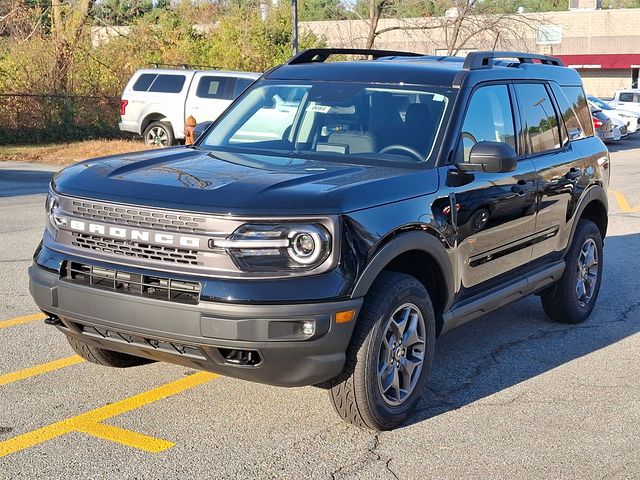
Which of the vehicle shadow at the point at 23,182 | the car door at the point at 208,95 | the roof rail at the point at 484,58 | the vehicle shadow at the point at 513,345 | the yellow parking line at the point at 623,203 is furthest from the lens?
the car door at the point at 208,95

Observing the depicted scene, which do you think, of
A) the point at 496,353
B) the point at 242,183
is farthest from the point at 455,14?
the point at 242,183

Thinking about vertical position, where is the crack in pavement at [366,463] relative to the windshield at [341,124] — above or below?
below

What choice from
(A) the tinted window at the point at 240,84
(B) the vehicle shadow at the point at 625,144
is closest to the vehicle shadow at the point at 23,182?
(A) the tinted window at the point at 240,84

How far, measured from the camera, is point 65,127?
25.9m

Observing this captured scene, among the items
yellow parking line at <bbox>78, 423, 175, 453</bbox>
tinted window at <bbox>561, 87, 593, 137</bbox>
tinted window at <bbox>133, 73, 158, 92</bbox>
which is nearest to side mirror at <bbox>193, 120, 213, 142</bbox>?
yellow parking line at <bbox>78, 423, 175, 453</bbox>

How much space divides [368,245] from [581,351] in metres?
2.76

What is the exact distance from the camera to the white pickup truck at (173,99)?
2214 cm

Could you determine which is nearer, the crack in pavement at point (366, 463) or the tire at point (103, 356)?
the crack in pavement at point (366, 463)

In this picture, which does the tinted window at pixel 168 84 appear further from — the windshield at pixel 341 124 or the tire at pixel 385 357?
the tire at pixel 385 357

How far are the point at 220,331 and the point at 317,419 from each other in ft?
3.38

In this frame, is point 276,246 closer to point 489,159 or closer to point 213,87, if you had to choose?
point 489,159

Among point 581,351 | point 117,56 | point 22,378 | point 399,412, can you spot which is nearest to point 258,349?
point 399,412

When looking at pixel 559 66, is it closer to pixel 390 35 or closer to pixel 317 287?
pixel 317 287

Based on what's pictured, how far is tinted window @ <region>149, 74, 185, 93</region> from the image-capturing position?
22.6 meters
